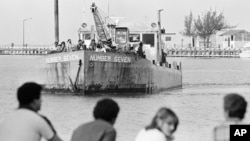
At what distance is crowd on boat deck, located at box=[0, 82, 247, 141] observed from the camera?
330 inches

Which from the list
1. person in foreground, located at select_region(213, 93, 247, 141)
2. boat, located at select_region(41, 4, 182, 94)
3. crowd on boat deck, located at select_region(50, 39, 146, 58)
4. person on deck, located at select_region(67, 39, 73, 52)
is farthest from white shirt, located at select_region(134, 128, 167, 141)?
person on deck, located at select_region(67, 39, 73, 52)

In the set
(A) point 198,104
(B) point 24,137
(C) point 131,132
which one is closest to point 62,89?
(A) point 198,104

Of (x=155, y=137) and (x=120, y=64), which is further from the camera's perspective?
(x=120, y=64)

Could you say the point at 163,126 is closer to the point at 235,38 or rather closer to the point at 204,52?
the point at 204,52

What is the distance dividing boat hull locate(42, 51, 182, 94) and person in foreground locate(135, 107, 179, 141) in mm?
27759

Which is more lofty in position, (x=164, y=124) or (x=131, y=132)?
(x=164, y=124)

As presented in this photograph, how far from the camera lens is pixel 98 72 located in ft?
120

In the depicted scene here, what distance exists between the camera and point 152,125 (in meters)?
8.57

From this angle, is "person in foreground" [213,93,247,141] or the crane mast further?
the crane mast

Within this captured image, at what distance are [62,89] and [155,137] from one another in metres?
30.1

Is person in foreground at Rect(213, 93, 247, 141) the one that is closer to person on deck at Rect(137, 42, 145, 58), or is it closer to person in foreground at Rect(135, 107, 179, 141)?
person in foreground at Rect(135, 107, 179, 141)

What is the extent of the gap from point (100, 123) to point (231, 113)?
1.24m

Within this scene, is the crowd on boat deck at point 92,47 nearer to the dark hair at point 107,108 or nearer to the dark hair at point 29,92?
the dark hair at point 29,92

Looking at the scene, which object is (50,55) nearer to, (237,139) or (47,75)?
(47,75)
